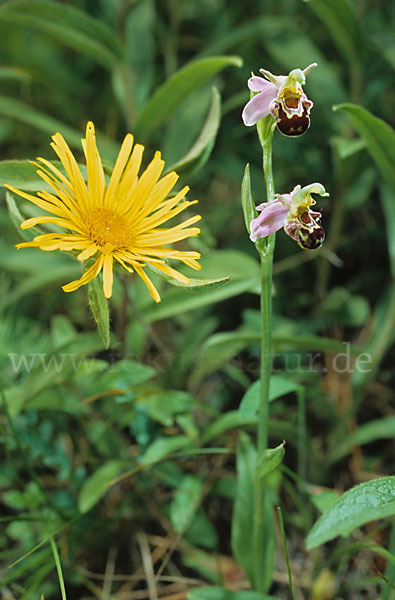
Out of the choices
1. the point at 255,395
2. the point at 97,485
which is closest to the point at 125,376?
the point at 97,485

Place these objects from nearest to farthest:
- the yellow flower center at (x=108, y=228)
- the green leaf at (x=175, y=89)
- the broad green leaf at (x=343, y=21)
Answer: the yellow flower center at (x=108, y=228) < the green leaf at (x=175, y=89) < the broad green leaf at (x=343, y=21)

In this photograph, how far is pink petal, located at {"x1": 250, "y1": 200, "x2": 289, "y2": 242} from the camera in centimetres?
96

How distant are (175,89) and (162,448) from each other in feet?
3.12

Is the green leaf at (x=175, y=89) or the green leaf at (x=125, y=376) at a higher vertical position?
the green leaf at (x=175, y=89)

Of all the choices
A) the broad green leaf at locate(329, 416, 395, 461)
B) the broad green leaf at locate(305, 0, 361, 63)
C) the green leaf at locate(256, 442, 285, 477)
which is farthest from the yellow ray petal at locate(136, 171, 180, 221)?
the broad green leaf at locate(329, 416, 395, 461)

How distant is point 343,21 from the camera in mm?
1655

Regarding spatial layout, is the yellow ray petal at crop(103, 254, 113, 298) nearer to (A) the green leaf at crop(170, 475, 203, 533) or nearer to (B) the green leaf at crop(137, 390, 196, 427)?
(B) the green leaf at crop(137, 390, 196, 427)

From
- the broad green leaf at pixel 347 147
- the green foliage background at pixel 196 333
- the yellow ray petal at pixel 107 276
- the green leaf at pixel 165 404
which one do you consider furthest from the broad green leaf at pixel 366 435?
the yellow ray petal at pixel 107 276

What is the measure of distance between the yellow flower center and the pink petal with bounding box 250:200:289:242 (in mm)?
293

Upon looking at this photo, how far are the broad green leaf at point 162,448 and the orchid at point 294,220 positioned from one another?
2.17 ft

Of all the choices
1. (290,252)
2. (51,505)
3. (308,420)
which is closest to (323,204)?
(290,252)

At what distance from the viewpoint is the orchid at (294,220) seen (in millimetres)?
956

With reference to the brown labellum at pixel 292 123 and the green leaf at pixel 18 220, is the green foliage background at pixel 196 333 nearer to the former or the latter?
the green leaf at pixel 18 220

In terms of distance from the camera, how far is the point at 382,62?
79.8 inches
